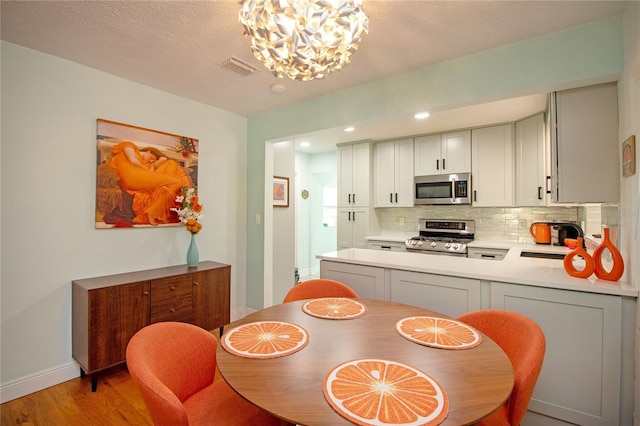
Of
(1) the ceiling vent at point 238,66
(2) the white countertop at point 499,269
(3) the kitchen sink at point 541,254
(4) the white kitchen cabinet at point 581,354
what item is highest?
(1) the ceiling vent at point 238,66

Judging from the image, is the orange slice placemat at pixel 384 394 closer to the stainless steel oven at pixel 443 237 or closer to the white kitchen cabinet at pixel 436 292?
the white kitchen cabinet at pixel 436 292

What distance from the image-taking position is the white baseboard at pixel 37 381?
201 cm

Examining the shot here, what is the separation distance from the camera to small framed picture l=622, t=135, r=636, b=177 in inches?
60.3

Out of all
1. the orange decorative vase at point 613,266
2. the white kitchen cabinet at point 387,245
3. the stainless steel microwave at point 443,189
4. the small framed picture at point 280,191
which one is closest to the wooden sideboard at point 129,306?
the small framed picture at point 280,191

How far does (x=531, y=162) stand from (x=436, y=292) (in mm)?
2523

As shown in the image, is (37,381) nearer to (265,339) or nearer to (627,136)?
(265,339)

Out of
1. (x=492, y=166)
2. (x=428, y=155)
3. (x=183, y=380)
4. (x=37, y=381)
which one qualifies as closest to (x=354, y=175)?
(x=428, y=155)

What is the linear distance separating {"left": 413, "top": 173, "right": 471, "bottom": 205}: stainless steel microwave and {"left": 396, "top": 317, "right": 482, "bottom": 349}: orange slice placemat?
2982 millimetres

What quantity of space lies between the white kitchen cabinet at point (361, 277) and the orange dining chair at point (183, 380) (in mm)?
1300

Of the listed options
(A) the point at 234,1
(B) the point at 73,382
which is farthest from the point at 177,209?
(A) the point at 234,1

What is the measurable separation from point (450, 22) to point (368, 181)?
3.00 metres

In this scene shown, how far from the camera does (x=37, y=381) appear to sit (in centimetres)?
214

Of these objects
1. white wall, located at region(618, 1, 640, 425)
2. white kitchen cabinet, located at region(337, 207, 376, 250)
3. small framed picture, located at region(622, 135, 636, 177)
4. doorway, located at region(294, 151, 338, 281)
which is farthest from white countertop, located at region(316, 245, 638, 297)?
doorway, located at region(294, 151, 338, 281)

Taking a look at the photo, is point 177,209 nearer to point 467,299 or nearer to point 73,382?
point 73,382
